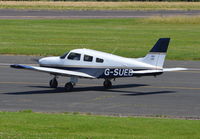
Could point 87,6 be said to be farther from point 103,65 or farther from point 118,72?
point 118,72

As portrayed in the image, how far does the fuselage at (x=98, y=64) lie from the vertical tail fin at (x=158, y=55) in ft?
0.69

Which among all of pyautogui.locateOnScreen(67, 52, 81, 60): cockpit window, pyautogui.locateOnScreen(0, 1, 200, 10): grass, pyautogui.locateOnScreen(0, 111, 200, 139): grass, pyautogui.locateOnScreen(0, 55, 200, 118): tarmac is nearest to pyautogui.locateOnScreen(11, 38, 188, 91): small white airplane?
pyautogui.locateOnScreen(67, 52, 81, 60): cockpit window

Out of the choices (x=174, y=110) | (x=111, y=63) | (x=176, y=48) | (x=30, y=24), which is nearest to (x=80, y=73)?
(x=111, y=63)

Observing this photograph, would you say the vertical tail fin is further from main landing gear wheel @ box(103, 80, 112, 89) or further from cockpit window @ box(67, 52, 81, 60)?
cockpit window @ box(67, 52, 81, 60)

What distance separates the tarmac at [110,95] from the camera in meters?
23.1

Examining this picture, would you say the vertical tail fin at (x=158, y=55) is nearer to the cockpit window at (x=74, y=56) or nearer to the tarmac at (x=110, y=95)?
the tarmac at (x=110, y=95)

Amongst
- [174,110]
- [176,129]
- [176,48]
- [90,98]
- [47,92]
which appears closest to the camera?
[176,129]

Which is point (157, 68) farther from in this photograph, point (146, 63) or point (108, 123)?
point (108, 123)

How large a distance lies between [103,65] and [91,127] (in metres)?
10.1

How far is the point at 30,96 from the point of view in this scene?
86.4 ft

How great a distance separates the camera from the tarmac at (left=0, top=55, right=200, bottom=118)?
23141mm

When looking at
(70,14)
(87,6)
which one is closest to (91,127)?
(70,14)

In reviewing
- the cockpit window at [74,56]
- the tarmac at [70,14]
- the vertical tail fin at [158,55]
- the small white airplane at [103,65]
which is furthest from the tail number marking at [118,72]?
the tarmac at [70,14]

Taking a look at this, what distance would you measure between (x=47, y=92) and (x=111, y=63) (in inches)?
117
